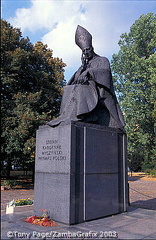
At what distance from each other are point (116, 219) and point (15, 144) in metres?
9.47

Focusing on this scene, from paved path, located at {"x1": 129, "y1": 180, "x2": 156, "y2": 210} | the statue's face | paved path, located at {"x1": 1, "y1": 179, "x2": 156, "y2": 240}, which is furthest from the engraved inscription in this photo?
paved path, located at {"x1": 129, "y1": 180, "x2": 156, "y2": 210}

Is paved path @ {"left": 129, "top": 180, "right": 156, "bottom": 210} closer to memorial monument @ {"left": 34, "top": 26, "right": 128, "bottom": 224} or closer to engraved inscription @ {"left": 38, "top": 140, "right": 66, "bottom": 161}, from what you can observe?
memorial monument @ {"left": 34, "top": 26, "right": 128, "bottom": 224}

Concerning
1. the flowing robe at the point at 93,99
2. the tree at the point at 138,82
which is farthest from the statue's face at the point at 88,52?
the tree at the point at 138,82

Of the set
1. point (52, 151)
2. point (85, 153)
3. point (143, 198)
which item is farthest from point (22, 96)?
point (85, 153)

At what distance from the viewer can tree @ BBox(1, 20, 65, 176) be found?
14.2 meters

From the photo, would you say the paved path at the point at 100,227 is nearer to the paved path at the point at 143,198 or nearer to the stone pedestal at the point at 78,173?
the stone pedestal at the point at 78,173

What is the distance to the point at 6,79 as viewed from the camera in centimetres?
1395

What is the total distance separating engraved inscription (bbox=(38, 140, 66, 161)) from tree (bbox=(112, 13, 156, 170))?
17483mm

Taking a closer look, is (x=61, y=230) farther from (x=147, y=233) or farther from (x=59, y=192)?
(x=147, y=233)

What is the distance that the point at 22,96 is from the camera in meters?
14.9

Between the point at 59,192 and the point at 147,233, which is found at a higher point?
the point at 59,192

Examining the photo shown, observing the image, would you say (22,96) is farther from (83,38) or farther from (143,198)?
(143,198)

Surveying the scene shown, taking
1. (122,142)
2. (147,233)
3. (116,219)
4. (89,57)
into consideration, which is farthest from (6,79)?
(147,233)

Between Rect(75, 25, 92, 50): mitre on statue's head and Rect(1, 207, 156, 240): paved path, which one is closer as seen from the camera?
Rect(1, 207, 156, 240): paved path
